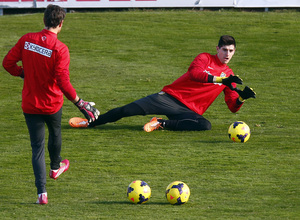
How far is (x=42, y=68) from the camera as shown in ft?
25.8

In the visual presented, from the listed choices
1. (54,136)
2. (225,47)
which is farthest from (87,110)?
(225,47)

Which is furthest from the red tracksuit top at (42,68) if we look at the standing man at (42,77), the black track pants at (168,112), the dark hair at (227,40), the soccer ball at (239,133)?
the dark hair at (227,40)

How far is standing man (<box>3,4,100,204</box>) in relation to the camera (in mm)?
7836

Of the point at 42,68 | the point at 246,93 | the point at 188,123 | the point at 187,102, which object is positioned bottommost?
the point at 188,123

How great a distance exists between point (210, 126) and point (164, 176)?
11.0ft

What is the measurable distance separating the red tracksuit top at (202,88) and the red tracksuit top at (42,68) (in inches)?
173

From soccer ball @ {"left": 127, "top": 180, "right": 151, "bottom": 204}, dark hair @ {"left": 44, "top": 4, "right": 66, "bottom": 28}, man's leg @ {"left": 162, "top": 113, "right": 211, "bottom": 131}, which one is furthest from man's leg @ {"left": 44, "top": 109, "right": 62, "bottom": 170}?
man's leg @ {"left": 162, "top": 113, "right": 211, "bottom": 131}

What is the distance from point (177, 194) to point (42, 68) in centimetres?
230

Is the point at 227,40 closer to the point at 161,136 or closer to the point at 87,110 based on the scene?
the point at 161,136

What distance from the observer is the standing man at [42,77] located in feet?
25.7

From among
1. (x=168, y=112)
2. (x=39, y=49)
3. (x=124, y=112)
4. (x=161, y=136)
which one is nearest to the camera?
(x=39, y=49)

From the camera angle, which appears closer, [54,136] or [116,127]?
[54,136]

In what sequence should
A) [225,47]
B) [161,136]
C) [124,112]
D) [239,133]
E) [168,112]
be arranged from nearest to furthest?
[239,133] < [225,47] < [161,136] < [124,112] < [168,112]

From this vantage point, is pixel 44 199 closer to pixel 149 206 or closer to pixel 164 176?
pixel 149 206
